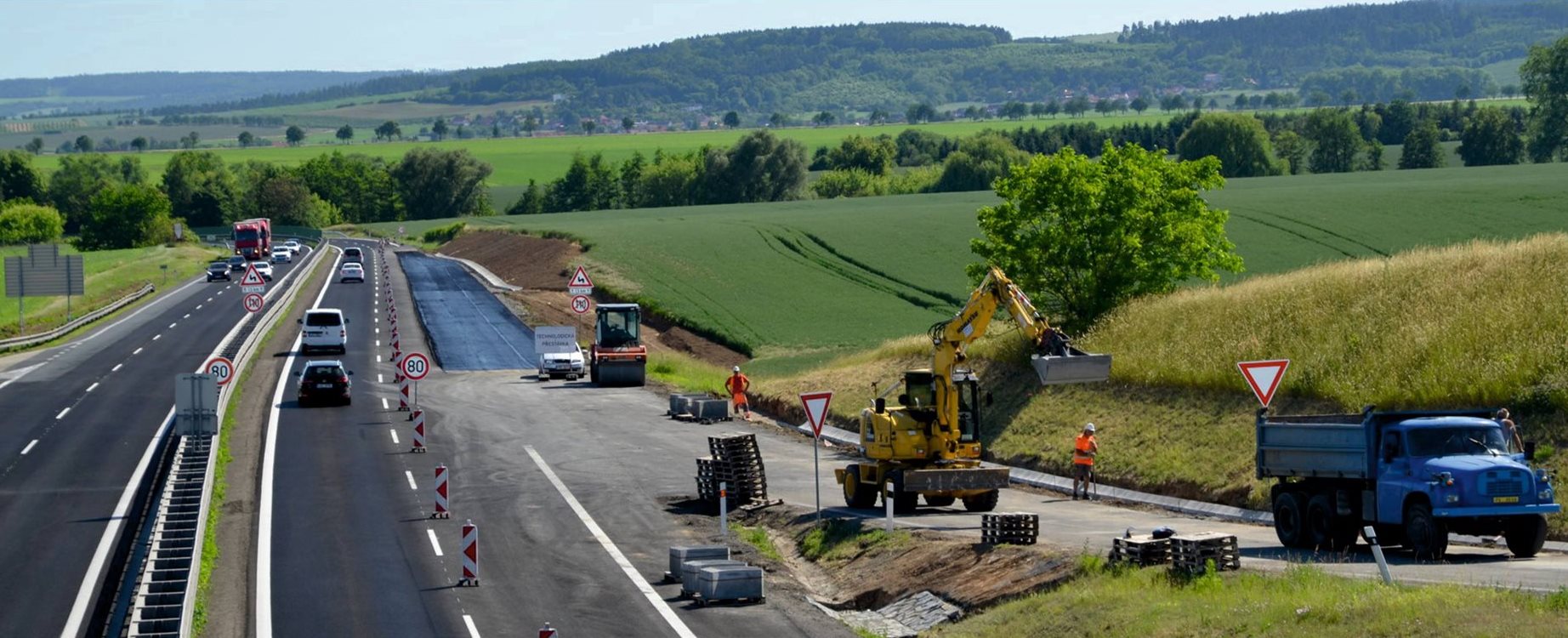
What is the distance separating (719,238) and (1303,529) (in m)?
90.9

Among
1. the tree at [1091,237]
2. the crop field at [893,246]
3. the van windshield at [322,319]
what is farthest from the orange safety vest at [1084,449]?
the van windshield at [322,319]

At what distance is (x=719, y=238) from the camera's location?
376ft

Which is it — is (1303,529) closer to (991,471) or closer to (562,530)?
(991,471)

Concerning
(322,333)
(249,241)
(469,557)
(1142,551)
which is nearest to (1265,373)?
(1142,551)

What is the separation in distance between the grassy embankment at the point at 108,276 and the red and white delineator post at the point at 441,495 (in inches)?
2043

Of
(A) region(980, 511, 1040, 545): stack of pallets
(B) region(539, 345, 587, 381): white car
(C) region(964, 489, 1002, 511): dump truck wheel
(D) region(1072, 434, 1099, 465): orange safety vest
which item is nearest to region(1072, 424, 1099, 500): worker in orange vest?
(D) region(1072, 434, 1099, 465): orange safety vest

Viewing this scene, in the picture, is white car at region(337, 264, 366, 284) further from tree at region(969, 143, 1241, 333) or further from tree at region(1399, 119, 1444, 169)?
tree at region(1399, 119, 1444, 169)

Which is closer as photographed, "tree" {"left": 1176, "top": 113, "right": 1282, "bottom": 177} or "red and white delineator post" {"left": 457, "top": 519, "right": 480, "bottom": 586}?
"red and white delineator post" {"left": 457, "top": 519, "right": 480, "bottom": 586}

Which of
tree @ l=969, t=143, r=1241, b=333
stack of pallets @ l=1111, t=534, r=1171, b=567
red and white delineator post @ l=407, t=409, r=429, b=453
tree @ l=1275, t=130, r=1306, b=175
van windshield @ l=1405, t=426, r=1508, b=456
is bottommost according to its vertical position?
red and white delineator post @ l=407, t=409, r=429, b=453

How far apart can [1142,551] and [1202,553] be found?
1.20 meters

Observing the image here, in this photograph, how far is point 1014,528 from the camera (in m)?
25.4

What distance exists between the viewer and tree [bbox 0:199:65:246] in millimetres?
185375

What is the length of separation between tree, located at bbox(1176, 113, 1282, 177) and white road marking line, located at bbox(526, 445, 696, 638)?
137 metres

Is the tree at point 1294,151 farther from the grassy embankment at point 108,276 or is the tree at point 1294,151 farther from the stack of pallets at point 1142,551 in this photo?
the stack of pallets at point 1142,551
